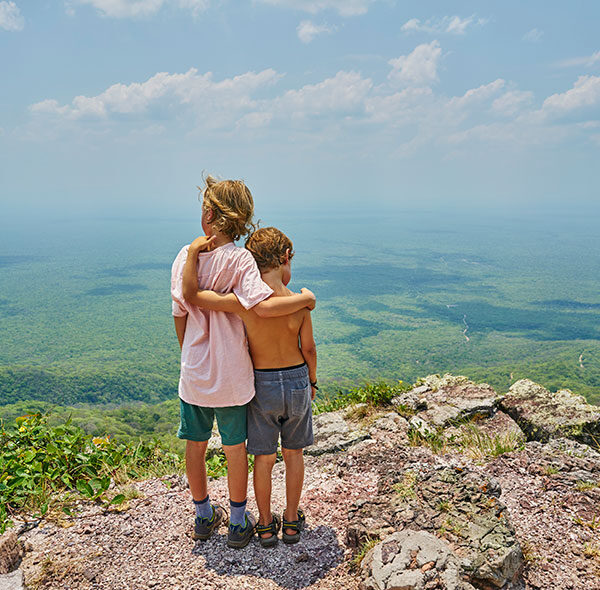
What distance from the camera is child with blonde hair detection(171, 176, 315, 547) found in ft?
10.0

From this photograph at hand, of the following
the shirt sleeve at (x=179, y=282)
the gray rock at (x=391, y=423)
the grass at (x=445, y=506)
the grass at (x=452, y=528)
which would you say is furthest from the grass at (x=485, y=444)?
the shirt sleeve at (x=179, y=282)

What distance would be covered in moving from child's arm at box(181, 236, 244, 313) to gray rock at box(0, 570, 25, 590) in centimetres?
207

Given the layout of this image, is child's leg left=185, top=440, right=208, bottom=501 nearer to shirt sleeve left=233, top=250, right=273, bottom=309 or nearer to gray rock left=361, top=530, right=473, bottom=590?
shirt sleeve left=233, top=250, right=273, bottom=309

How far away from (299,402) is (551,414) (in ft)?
13.6

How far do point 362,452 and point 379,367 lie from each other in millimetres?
68338

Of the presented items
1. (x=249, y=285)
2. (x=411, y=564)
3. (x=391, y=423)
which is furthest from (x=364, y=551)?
(x=391, y=423)

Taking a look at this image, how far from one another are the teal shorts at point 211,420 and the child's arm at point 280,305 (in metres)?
0.71

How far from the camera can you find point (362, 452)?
488 cm

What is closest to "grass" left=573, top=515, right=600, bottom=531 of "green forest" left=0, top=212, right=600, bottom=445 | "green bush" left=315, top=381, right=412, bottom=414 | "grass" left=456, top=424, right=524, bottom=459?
"grass" left=456, top=424, right=524, bottom=459

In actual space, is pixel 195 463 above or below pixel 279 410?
below

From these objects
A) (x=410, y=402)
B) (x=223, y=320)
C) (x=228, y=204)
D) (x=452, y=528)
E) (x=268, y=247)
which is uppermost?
(x=228, y=204)

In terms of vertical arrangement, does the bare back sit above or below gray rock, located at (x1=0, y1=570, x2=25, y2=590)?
above

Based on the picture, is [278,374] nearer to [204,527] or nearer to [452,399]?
[204,527]

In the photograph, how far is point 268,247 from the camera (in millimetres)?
3148
